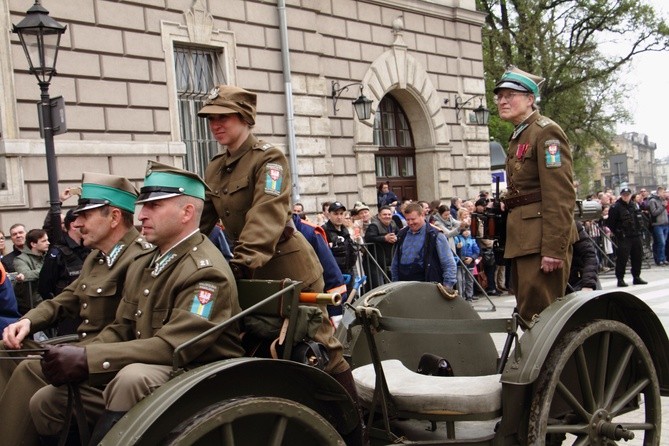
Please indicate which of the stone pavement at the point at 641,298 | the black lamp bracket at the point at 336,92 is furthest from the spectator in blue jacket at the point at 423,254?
the black lamp bracket at the point at 336,92

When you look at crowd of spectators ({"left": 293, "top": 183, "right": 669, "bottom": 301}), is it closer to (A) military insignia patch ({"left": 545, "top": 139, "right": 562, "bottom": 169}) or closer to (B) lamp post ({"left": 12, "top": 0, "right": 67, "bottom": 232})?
(B) lamp post ({"left": 12, "top": 0, "right": 67, "bottom": 232})

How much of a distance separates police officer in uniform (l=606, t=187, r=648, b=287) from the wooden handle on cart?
43.7 feet

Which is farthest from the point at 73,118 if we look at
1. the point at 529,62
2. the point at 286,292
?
the point at 529,62

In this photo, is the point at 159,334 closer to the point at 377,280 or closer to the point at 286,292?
the point at 286,292

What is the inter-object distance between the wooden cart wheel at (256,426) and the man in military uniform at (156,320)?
35 cm

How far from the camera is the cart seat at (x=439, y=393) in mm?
3996

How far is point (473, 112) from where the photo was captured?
2333 centimetres

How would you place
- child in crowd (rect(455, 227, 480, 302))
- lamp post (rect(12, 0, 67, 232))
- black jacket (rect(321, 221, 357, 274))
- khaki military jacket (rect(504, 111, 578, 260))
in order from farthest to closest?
child in crowd (rect(455, 227, 480, 302)) → black jacket (rect(321, 221, 357, 274)) → lamp post (rect(12, 0, 67, 232)) → khaki military jacket (rect(504, 111, 578, 260))

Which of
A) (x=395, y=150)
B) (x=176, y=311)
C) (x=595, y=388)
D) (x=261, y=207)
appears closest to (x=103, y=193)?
(x=261, y=207)

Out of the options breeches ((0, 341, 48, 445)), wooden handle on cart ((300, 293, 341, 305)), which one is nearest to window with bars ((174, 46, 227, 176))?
breeches ((0, 341, 48, 445))

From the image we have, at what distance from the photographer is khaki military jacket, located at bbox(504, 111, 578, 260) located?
16.7 feet

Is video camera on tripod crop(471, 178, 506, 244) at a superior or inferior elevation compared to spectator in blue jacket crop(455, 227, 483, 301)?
superior

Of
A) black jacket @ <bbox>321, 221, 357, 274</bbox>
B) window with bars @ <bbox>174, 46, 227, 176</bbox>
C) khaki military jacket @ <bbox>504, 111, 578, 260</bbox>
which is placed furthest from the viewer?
window with bars @ <bbox>174, 46, 227, 176</bbox>

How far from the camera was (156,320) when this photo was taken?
376 centimetres
